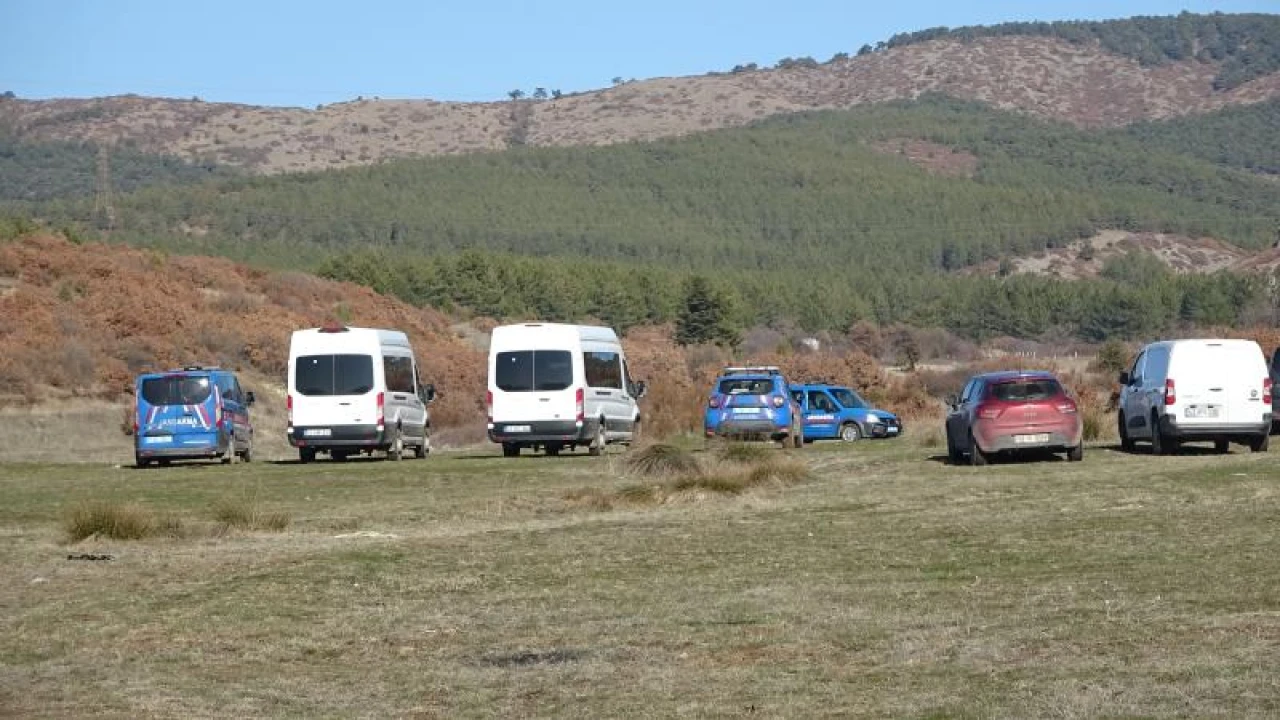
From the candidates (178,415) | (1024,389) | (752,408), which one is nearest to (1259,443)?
(1024,389)

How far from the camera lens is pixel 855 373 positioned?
7438 centimetres

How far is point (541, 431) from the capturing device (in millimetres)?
38844

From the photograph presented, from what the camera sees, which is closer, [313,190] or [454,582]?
[454,582]

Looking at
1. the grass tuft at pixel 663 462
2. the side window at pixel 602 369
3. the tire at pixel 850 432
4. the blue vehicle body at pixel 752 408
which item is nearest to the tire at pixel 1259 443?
the grass tuft at pixel 663 462

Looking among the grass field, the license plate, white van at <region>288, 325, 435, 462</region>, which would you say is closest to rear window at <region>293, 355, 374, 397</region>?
white van at <region>288, 325, 435, 462</region>

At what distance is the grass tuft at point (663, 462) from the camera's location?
1172 inches

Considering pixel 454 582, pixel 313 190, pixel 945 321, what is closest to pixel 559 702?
pixel 454 582

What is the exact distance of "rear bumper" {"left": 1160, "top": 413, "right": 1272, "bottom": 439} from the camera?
31.9 metres

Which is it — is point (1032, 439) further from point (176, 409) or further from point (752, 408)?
point (176, 409)

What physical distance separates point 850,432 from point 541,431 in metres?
11.6

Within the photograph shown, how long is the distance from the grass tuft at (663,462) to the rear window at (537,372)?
7.88 metres

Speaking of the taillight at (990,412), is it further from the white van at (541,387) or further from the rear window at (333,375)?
the rear window at (333,375)

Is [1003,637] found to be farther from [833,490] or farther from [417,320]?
[417,320]

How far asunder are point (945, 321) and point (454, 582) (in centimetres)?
13172
